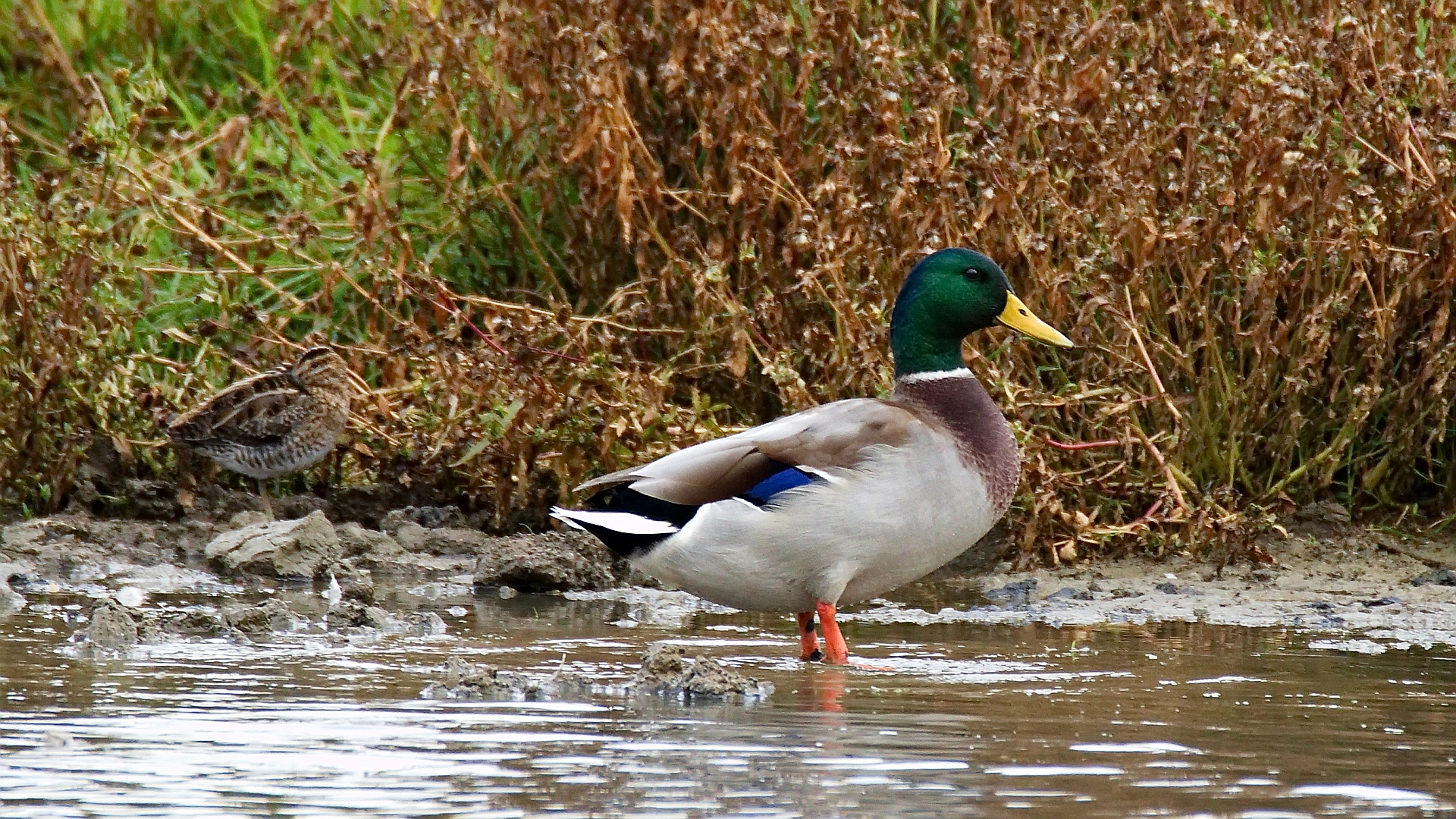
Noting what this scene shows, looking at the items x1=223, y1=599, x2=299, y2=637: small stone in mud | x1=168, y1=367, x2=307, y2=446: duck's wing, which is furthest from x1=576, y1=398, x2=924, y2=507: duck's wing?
x1=168, y1=367, x2=307, y2=446: duck's wing

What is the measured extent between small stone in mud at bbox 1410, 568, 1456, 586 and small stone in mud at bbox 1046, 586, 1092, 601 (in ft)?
3.50

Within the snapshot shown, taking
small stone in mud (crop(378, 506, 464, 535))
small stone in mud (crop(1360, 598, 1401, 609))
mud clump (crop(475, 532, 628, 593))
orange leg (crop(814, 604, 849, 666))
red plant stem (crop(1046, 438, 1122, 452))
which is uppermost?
red plant stem (crop(1046, 438, 1122, 452))

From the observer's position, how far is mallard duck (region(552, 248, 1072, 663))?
5613mm

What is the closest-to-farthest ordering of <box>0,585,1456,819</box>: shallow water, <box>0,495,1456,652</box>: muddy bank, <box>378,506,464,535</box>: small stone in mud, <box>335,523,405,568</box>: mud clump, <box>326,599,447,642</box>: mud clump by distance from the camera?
<box>0,585,1456,819</box>: shallow water
<box>326,599,447,642</box>: mud clump
<box>0,495,1456,652</box>: muddy bank
<box>335,523,405,568</box>: mud clump
<box>378,506,464,535</box>: small stone in mud

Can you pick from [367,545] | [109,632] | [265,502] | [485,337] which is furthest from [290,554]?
[109,632]

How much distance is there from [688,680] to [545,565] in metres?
2.09

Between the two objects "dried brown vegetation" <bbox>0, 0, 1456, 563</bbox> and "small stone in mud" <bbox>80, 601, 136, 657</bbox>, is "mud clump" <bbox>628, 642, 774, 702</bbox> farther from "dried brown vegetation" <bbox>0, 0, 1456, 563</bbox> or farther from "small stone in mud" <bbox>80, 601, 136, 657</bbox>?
"dried brown vegetation" <bbox>0, 0, 1456, 563</bbox>

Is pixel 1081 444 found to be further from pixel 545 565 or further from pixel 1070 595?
pixel 545 565

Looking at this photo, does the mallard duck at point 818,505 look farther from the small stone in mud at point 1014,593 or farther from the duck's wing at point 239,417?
the duck's wing at point 239,417

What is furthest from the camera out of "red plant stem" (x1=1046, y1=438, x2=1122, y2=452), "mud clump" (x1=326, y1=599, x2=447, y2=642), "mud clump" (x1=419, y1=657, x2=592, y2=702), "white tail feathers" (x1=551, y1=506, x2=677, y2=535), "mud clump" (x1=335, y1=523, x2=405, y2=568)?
"mud clump" (x1=335, y1=523, x2=405, y2=568)

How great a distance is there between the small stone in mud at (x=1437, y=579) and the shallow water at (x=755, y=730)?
98 cm

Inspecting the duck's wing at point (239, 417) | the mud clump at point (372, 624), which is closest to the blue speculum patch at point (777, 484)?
the mud clump at point (372, 624)

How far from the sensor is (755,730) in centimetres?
446

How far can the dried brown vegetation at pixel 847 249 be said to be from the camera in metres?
6.94
